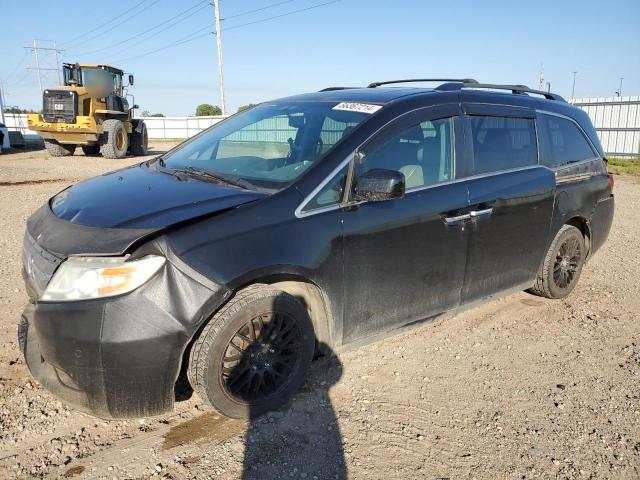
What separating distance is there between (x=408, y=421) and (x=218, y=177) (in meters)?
1.80

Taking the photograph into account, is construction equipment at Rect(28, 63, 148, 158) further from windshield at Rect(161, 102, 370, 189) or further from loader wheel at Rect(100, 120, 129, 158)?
windshield at Rect(161, 102, 370, 189)

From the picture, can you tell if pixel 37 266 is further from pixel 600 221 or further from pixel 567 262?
pixel 600 221

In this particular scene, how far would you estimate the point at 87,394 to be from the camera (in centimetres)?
237

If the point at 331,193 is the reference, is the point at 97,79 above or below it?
above

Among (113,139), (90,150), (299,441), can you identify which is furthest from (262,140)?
(90,150)

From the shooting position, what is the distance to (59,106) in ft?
55.1

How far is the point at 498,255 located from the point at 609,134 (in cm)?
2009

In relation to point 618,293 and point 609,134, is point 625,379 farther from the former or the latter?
point 609,134

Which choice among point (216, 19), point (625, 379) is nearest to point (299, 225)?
point (625, 379)

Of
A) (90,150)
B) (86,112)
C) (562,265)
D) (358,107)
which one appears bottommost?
(562,265)

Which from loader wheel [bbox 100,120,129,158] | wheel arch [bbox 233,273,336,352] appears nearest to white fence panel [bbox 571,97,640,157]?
loader wheel [bbox 100,120,129,158]

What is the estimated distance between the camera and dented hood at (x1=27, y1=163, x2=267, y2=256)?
7.86 ft

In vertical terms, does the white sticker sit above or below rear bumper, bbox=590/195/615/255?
above

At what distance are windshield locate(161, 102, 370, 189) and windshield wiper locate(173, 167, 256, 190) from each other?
0.02 m
